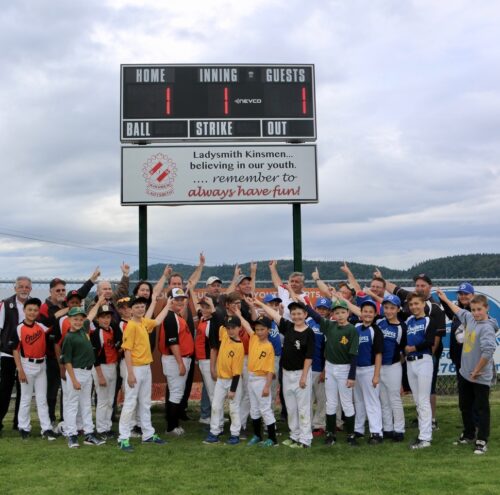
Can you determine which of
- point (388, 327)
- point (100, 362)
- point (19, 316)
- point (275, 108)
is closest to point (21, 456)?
point (100, 362)

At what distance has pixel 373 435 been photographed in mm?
6895

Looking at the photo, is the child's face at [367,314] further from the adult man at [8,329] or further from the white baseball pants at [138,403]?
the adult man at [8,329]

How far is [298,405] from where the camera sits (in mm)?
6715

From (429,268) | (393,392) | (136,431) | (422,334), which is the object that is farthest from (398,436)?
(429,268)

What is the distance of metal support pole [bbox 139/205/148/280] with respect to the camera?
10791mm

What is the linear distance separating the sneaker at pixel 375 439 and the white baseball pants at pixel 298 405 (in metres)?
0.71

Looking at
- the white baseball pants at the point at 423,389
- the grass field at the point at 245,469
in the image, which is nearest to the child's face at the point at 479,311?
the white baseball pants at the point at 423,389

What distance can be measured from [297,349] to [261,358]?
16.5 inches

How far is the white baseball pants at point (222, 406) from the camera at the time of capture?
277 inches

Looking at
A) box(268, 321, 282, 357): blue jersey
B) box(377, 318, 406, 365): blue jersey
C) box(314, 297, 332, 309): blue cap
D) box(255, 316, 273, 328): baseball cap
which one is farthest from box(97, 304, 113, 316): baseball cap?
box(377, 318, 406, 365): blue jersey

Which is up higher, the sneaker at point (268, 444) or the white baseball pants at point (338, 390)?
the white baseball pants at point (338, 390)

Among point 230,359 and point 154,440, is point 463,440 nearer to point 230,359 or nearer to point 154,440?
point 230,359

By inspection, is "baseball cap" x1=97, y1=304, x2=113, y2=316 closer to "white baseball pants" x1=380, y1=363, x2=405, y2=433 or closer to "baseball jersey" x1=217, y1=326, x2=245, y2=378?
"baseball jersey" x1=217, y1=326, x2=245, y2=378

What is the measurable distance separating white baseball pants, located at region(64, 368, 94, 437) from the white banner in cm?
446
